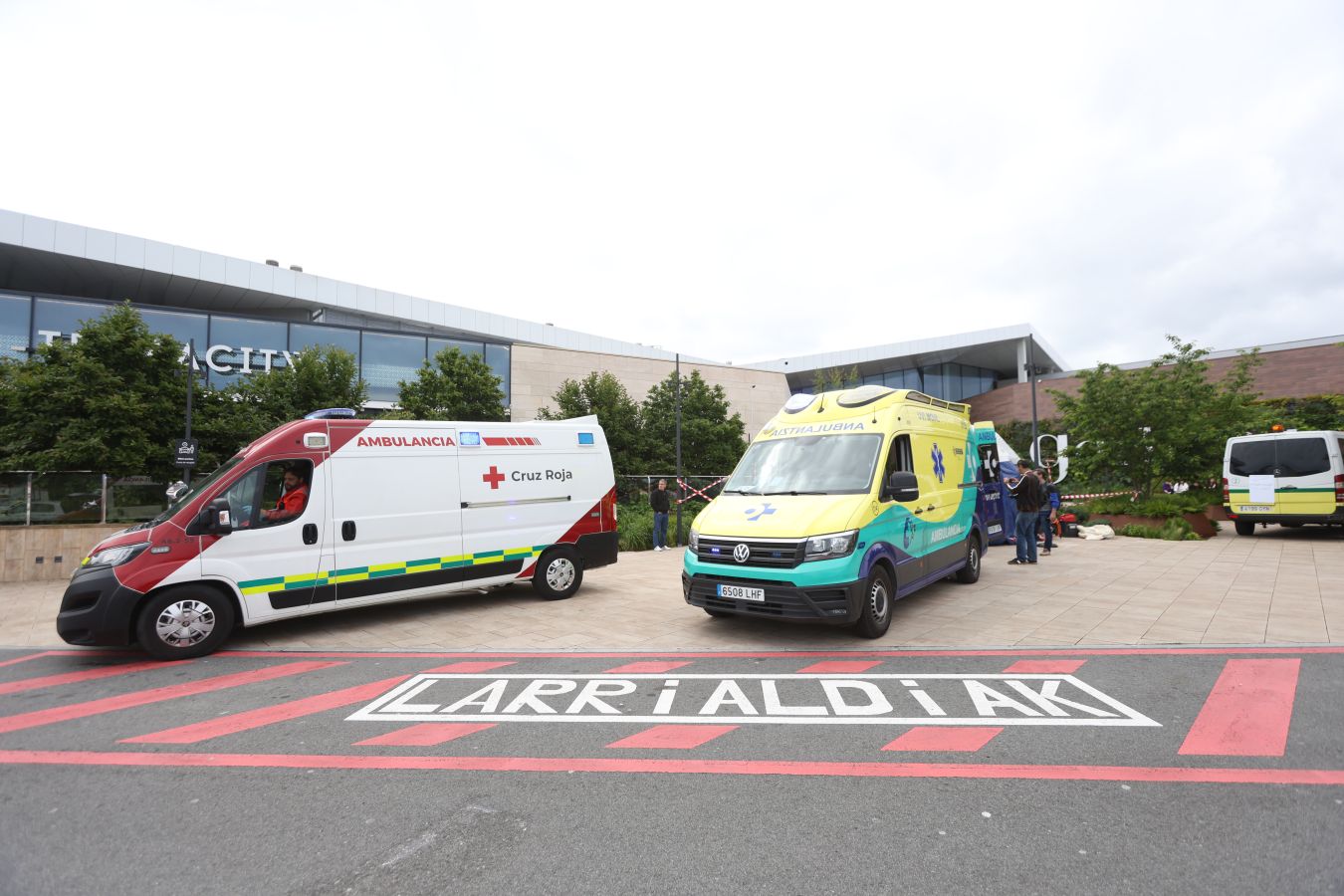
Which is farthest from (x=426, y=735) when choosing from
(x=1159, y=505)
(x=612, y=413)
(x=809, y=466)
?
(x=612, y=413)

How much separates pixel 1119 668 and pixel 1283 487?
42.7ft

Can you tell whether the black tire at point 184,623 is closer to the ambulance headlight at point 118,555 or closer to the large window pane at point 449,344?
the ambulance headlight at point 118,555

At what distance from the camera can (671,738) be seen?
165 inches

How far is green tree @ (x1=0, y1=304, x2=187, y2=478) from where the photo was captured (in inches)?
539

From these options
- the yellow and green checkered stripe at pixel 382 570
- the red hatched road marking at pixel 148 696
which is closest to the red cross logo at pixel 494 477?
the yellow and green checkered stripe at pixel 382 570

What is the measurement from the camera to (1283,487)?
1433cm

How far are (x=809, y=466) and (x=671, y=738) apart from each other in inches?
144

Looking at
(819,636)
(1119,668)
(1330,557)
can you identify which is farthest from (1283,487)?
(819,636)

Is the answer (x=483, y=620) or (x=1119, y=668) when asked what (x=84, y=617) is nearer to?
(x=483, y=620)

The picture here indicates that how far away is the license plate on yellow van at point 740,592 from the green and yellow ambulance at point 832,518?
0.04ft

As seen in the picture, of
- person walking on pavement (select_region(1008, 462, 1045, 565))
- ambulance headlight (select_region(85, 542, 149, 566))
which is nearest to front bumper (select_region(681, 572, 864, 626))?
ambulance headlight (select_region(85, 542, 149, 566))

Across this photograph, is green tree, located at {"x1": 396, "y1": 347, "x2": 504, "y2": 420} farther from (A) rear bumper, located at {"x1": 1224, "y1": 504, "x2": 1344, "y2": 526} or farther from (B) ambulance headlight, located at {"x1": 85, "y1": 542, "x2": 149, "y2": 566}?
(A) rear bumper, located at {"x1": 1224, "y1": 504, "x2": 1344, "y2": 526}

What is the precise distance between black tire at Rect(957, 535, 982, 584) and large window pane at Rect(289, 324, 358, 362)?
1022 inches

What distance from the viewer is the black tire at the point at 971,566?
9.66 metres
